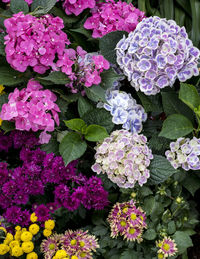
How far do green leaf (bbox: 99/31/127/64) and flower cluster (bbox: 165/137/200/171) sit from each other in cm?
44

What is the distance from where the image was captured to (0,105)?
4.35 ft

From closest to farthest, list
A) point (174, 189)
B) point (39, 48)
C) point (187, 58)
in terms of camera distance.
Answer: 1. point (39, 48)
2. point (187, 58)
3. point (174, 189)

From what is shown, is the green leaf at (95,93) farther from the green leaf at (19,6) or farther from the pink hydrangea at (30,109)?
A: the green leaf at (19,6)

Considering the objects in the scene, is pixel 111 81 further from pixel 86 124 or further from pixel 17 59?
pixel 17 59

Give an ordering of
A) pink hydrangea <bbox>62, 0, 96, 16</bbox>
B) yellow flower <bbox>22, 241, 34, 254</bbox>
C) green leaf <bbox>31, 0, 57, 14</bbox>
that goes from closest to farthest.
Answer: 1. yellow flower <bbox>22, 241, 34, 254</bbox>
2. green leaf <bbox>31, 0, 57, 14</bbox>
3. pink hydrangea <bbox>62, 0, 96, 16</bbox>

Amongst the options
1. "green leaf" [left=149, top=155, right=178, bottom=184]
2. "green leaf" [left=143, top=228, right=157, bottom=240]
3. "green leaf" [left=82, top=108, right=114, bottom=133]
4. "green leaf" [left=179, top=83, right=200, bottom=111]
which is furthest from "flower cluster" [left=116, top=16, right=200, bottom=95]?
"green leaf" [left=143, top=228, right=157, bottom=240]

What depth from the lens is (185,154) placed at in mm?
1315

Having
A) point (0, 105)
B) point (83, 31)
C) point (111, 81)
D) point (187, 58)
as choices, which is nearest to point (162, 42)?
point (187, 58)

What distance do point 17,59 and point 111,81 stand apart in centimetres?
37

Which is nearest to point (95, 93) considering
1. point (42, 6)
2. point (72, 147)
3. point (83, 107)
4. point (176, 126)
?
point (83, 107)

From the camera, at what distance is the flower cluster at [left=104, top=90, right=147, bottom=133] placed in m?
1.34

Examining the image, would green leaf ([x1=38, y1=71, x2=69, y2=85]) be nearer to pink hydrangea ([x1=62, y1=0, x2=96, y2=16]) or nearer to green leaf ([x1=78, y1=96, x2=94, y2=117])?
green leaf ([x1=78, y1=96, x2=94, y2=117])

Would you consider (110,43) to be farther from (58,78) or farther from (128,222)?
(128,222)

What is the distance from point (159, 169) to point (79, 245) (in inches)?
16.2
